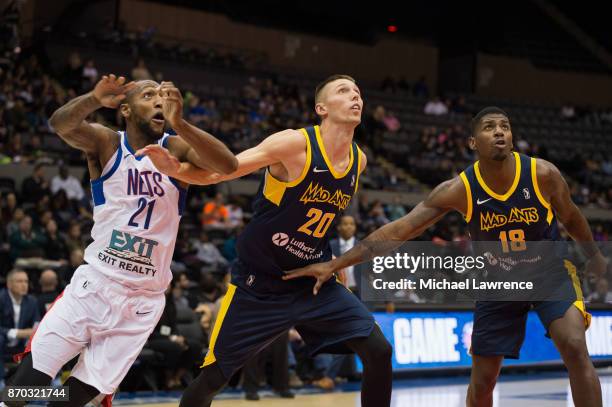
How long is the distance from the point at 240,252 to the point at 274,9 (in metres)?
24.3

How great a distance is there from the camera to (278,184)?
5.20 metres

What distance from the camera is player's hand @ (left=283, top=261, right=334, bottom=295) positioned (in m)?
5.13

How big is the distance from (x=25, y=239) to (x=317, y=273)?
815 cm

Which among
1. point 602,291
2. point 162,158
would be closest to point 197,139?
point 162,158

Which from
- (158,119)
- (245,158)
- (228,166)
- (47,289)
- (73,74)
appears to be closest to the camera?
(228,166)

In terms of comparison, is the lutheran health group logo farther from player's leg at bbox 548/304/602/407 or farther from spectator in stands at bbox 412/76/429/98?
spectator in stands at bbox 412/76/429/98

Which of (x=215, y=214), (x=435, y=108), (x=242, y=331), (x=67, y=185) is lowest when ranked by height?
(x=242, y=331)

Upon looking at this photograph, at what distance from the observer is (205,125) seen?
18.3m

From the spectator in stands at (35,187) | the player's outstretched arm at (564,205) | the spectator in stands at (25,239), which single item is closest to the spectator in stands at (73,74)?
the spectator in stands at (35,187)

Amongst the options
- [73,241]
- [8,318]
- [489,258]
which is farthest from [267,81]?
[489,258]

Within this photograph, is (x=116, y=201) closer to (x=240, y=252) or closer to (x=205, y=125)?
(x=240, y=252)

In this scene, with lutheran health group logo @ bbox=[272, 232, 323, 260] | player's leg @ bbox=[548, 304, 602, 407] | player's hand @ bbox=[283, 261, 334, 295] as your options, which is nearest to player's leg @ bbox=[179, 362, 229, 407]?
player's hand @ bbox=[283, 261, 334, 295]

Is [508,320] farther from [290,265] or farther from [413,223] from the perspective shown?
[290,265]

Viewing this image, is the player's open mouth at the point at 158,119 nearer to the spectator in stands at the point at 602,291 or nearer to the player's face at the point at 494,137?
the player's face at the point at 494,137
